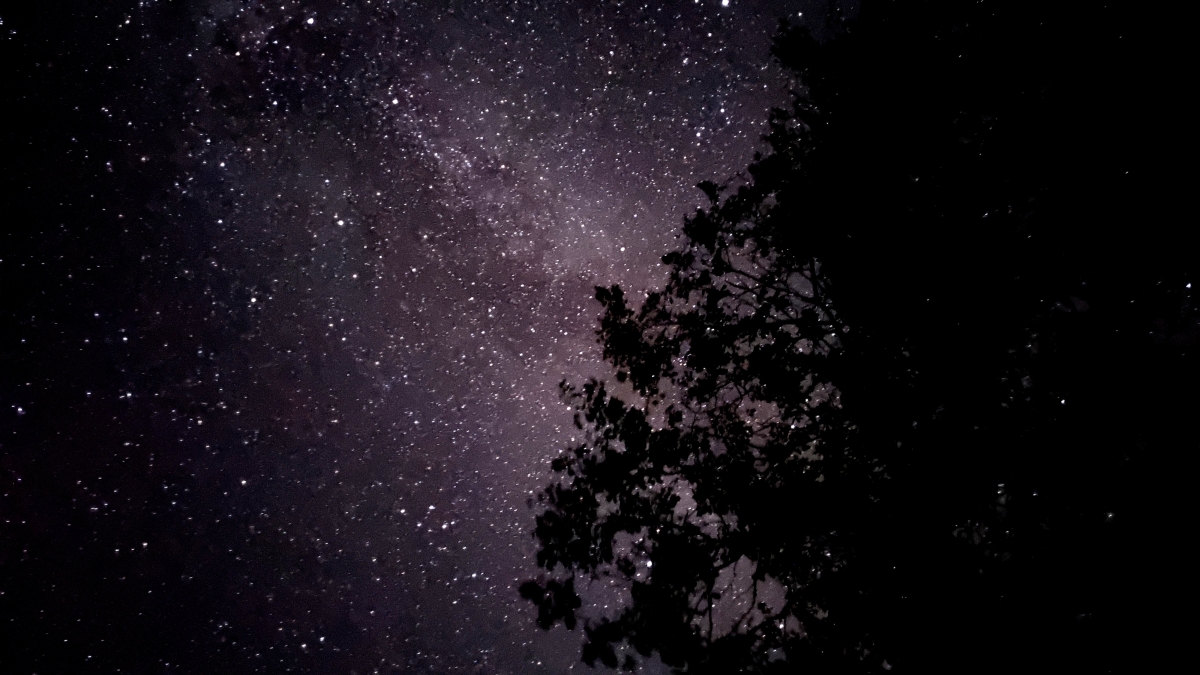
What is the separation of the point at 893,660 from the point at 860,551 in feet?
1.99

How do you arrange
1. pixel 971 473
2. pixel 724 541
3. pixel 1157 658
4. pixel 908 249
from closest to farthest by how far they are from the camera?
pixel 1157 658, pixel 971 473, pixel 908 249, pixel 724 541

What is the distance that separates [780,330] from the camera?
405 cm

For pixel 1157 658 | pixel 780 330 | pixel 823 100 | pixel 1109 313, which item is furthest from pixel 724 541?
pixel 823 100

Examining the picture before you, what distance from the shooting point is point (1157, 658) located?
8.08 feet

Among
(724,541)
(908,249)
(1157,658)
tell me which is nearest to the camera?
(1157,658)

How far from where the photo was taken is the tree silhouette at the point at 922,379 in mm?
2795

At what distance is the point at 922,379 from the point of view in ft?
11.1

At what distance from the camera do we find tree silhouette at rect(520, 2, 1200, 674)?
2.79m

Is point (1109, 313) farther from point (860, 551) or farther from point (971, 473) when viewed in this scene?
point (860, 551)

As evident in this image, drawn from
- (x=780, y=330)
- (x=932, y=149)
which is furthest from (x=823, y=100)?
(x=780, y=330)

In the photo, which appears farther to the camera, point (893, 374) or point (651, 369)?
point (651, 369)

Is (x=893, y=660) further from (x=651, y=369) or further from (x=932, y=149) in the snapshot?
(x=932, y=149)

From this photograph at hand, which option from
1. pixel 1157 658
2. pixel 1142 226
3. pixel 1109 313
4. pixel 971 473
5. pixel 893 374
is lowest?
pixel 1157 658

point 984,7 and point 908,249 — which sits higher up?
point 984,7
